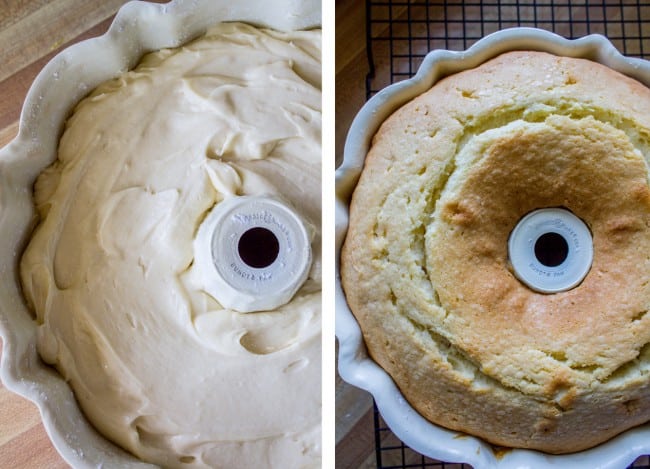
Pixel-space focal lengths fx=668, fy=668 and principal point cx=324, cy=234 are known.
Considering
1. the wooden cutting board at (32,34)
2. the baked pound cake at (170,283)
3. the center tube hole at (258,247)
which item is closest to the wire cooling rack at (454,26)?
the baked pound cake at (170,283)

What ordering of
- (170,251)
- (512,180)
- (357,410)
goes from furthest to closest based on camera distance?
(357,410)
(170,251)
(512,180)

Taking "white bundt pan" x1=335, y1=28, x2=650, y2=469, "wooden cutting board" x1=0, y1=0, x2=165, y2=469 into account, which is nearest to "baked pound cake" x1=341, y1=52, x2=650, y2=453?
"white bundt pan" x1=335, y1=28, x2=650, y2=469

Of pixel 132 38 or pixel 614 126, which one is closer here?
pixel 614 126

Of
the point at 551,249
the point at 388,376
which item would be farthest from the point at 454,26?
the point at 388,376

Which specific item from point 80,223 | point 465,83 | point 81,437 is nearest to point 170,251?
point 80,223

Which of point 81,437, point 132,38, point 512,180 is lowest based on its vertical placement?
point 81,437

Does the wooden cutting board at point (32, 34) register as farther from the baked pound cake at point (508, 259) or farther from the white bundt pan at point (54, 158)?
the baked pound cake at point (508, 259)

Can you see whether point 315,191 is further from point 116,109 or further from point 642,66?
point 642,66

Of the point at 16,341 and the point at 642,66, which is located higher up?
the point at 642,66

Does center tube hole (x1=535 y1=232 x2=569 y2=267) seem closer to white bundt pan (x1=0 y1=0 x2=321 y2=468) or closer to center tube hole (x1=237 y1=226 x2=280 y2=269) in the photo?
center tube hole (x1=237 y1=226 x2=280 y2=269)
